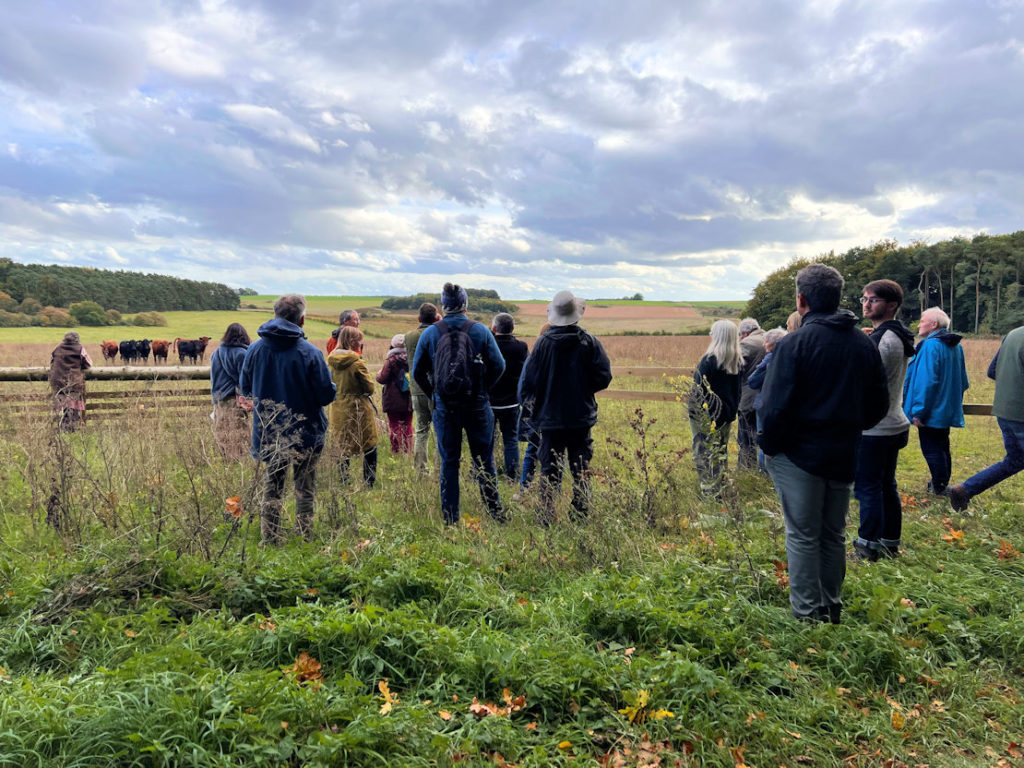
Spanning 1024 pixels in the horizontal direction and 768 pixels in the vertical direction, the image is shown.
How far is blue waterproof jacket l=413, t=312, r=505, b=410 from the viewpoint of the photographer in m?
5.67

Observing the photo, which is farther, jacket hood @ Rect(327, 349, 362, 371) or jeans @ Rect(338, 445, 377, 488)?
jeans @ Rect(338, 445, 377, 488)

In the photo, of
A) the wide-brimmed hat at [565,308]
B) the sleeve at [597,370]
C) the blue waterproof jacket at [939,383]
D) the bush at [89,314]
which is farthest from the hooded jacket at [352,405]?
the bush at [89,314]

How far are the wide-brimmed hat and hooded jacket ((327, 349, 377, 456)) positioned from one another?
218cm

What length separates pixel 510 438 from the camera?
734cm

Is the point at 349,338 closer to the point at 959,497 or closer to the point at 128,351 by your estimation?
the point at 959,497

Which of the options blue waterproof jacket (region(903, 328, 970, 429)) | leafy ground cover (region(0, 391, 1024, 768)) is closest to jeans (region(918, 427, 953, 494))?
blue waterproof jacket (region(903, 328, 970, 429))

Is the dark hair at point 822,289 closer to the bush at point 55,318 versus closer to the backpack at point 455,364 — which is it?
the backpack at point 455,364

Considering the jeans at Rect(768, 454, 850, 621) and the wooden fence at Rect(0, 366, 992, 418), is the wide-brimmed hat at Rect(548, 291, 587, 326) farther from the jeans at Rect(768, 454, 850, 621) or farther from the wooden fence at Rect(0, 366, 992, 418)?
the wooden fence at Rect(0, 366, 992, 418)

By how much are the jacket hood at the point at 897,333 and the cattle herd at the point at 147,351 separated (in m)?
26.0

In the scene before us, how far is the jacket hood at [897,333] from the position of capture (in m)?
4.76

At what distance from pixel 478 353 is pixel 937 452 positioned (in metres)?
4.83

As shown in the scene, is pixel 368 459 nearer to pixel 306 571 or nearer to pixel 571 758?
pixel 306 571

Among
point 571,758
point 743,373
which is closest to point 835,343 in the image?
point 571,758

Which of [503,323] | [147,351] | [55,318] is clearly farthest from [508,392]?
[55,318]
